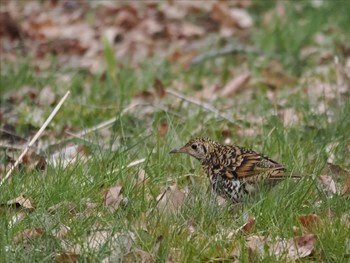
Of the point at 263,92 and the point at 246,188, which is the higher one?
the point at 246,188

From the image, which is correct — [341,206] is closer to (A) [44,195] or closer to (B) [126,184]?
(B) [126,184]

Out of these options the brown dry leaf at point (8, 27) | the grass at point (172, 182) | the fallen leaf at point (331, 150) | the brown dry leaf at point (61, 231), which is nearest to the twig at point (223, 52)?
the grass at point (172, 182)

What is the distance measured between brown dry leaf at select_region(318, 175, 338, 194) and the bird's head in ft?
2.29

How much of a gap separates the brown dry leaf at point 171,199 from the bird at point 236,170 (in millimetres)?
262

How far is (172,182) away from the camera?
5641 millimetres

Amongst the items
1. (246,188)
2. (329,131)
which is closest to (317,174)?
(246,188)

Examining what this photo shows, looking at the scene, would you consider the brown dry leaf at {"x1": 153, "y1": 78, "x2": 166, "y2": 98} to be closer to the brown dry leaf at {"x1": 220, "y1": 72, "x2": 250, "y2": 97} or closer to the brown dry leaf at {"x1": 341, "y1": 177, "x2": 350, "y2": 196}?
the brown dry leaf at {"x1": 220, "y1": 72, "x2": 250, "y2": 97}

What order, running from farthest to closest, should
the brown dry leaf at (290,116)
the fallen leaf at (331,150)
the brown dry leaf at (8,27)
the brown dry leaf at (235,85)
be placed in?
the brown dry leaf at (8,27), the brown dry leaf at (235,85), the brown dry leaf at (290,116), the fallen leaf at (331,150)

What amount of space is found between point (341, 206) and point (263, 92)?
13.2ft

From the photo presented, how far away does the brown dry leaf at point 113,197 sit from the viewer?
5078 millimetres

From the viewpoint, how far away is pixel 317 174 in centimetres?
543

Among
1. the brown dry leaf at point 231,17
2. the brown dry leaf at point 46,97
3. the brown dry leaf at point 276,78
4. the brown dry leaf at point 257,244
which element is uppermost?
the brown dry leaf at point 257,244

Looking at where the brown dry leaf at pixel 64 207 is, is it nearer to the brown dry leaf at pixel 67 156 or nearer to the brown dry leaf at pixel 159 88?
the brown dry leaf at pixel 67 156

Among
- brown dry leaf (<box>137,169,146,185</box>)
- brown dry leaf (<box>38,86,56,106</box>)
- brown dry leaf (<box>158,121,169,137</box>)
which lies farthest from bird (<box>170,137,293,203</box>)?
brown dry leaf (<box>38,86,56,106</box>)
